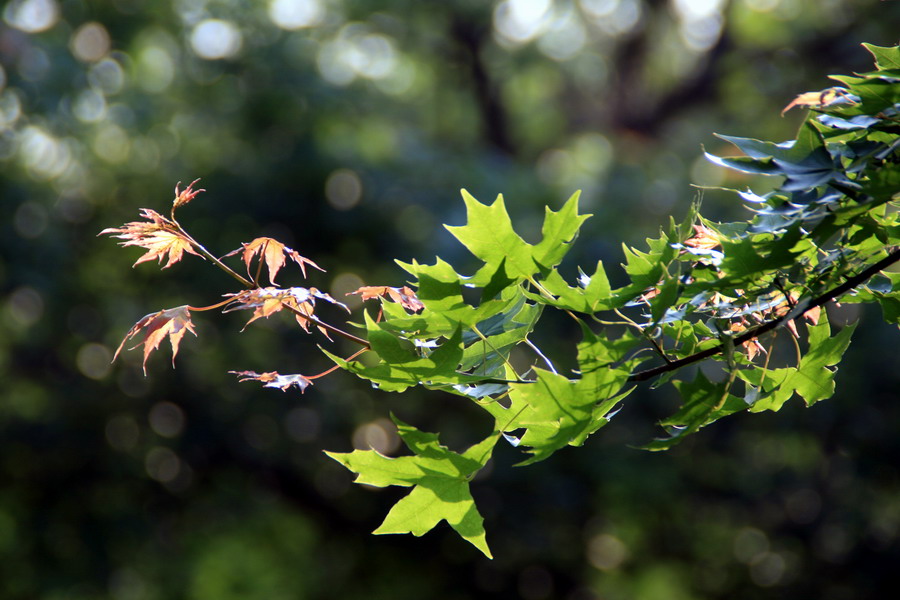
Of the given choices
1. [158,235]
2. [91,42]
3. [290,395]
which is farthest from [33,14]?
[158,235]

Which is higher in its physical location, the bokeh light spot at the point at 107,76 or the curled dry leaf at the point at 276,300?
the curled dry leaf at the point at 276,300

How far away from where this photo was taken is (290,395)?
6457 millimetres

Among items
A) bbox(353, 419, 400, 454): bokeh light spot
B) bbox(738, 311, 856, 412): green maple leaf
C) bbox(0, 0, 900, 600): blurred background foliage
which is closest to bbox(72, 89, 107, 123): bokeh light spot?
bbox(0, 0, 900, 600): blurred background foliage

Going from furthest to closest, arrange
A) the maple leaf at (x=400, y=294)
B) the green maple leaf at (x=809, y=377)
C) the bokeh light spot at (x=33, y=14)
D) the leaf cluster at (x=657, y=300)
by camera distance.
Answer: the bokeh light spot at (x=33, y=14) → the maple leaf at (x=400, y=294) → the green maple leaf at (x=809, y=377) → the leaf cluster at (x=657, y=300)

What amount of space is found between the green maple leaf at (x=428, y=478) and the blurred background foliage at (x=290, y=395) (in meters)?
4.60

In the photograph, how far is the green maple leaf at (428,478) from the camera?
2.81 feet

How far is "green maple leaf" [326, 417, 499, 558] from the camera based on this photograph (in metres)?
0.86

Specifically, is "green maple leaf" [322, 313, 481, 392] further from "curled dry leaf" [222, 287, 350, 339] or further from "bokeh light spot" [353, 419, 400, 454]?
"bokeh light spot" [353, 419, 400, 454]

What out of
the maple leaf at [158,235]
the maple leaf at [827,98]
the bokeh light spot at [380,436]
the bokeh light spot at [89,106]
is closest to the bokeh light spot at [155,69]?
the bokeh light spot at [89,106]

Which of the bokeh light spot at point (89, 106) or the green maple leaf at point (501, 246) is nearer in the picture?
the green maple leaf at point (501, 246)

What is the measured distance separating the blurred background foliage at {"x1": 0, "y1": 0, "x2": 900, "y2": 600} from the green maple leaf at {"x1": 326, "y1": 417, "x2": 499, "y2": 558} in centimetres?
460

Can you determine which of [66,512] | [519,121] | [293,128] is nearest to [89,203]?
[293,128]

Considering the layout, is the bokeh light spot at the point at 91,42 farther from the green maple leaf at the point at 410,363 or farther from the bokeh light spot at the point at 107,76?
the green maple leaf at the point at 410,363

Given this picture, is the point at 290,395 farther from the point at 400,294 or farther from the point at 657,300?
the point at 657,300
